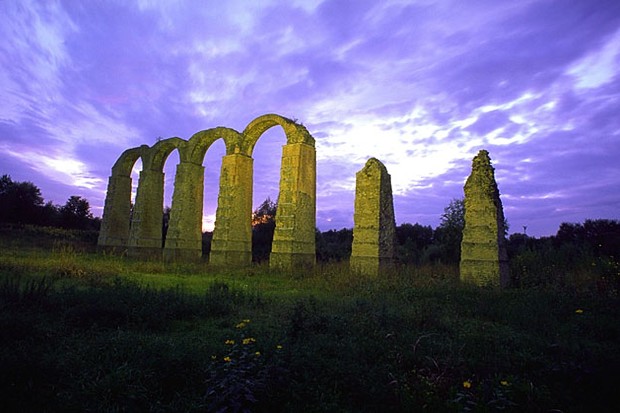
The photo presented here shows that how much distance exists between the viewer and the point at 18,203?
33.6 m

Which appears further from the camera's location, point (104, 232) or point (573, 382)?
point (104, 232)

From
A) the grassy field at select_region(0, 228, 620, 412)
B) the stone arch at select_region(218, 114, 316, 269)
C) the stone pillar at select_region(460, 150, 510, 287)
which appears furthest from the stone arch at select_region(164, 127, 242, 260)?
the stone pillar at select_region(460, 150, 510, 287)

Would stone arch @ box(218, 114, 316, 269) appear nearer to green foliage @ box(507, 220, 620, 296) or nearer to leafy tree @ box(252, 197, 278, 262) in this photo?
leafy tree @ box(252, 197, 278, 262)

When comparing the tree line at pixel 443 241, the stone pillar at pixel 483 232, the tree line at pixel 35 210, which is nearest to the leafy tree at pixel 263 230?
the tree line at pixel 443 241

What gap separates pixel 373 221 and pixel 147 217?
47.0 ft

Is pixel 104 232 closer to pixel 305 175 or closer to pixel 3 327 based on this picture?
pixel 305 175

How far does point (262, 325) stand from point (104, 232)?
70.5ft

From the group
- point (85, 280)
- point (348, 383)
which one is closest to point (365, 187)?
point (85, 280)

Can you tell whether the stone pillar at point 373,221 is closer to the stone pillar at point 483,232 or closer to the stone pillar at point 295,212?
the stone pillar at point 483,232

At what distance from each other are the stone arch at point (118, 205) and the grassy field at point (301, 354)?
59.0 ft

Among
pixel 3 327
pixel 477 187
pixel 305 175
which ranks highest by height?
pixel 305 175

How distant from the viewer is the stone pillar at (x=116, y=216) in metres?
23.5

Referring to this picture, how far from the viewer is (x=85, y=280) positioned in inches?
382

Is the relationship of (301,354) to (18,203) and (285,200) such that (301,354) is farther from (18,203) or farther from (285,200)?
(18,203)
